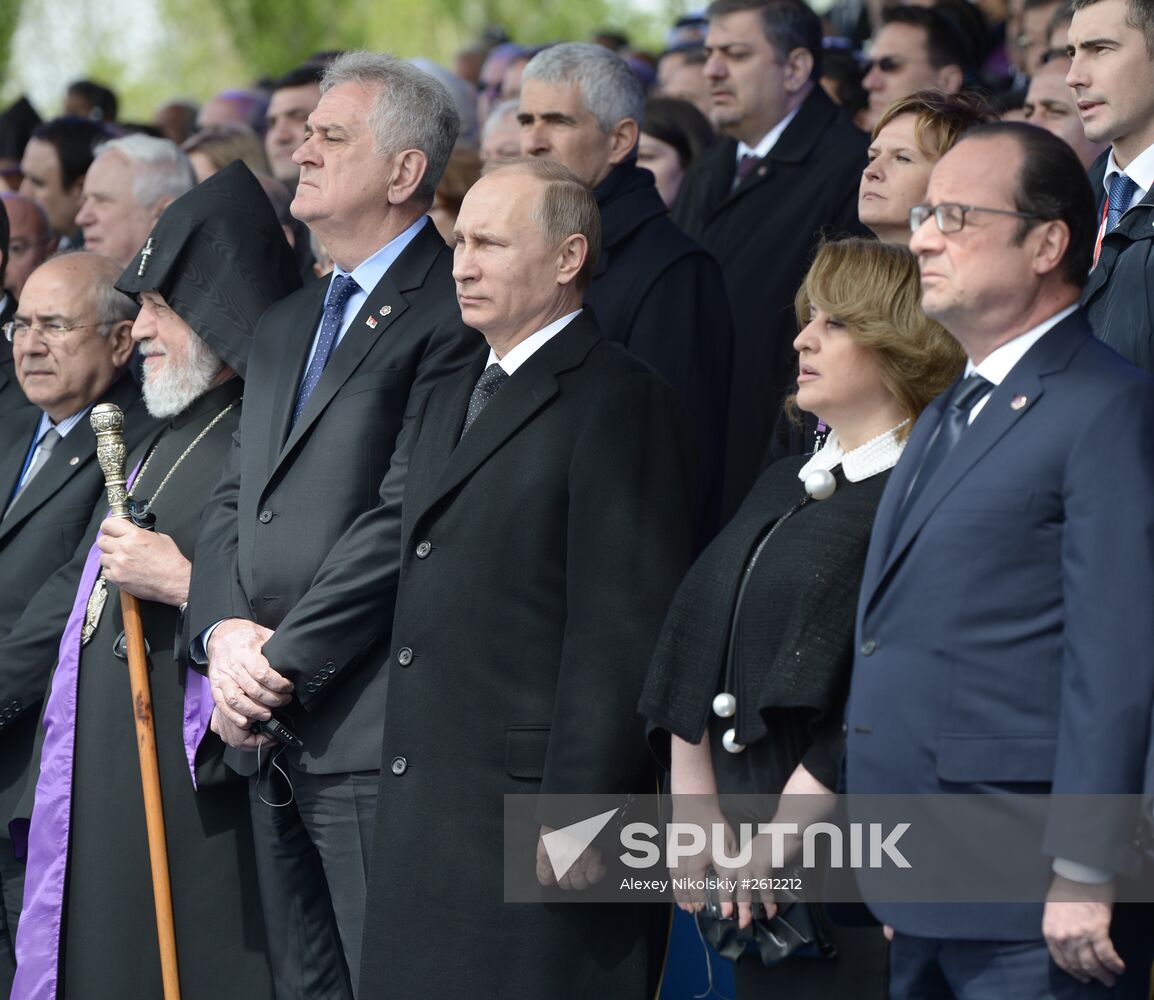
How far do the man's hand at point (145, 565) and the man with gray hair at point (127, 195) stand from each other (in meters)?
2.67

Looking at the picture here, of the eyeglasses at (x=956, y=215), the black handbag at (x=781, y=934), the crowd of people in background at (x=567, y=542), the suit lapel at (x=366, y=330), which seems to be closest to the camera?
the crowd of people in background at (x=567, y=542)

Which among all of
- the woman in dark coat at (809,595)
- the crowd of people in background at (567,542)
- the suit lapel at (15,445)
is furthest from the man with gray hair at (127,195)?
the woman in dark coat at (809,595)

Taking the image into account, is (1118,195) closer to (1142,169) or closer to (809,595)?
Answer: (1142,169)

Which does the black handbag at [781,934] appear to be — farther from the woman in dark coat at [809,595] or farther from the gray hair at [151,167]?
the gray hair at [151,167]

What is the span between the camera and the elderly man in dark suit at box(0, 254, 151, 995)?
5316 millimetres

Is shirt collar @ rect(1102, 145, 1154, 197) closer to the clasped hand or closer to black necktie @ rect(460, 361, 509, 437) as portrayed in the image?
black necktie @ rect(460, 361, 509, 437)

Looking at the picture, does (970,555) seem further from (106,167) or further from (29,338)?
(106,167)

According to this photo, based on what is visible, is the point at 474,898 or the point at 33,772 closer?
the point at 474,898

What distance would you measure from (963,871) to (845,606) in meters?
0.59

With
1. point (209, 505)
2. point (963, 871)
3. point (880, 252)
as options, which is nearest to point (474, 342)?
point (209, 505)

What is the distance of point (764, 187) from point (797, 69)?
1.85ft

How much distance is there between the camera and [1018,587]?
10.2ft

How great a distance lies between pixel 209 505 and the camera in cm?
489

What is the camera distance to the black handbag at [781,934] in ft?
11.5
